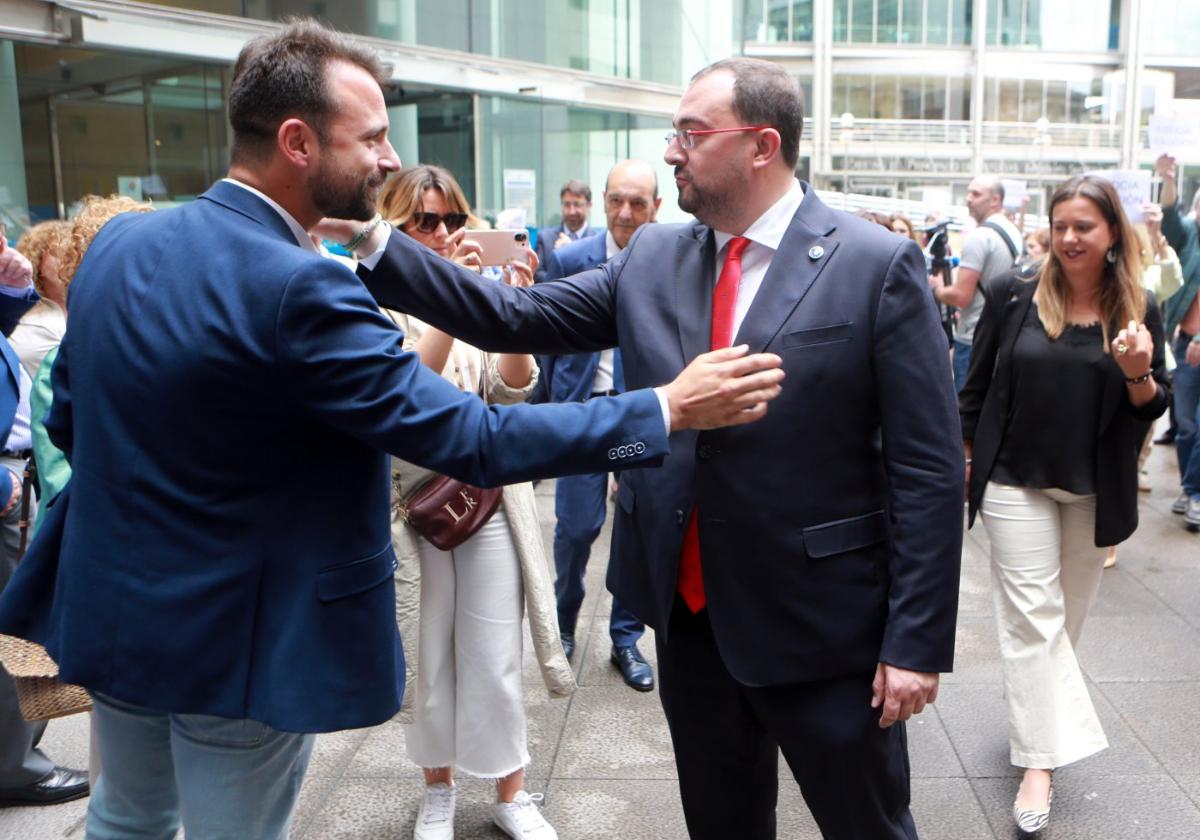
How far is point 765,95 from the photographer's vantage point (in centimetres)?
251

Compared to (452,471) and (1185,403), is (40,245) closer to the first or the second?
(452,471)

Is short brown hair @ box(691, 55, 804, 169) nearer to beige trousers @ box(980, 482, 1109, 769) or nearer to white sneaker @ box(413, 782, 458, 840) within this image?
beige trousers @ box(980, 482, 1109, 769)

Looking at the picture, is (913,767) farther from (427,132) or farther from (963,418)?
(427,132)

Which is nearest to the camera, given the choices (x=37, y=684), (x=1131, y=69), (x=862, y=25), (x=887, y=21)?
(x=37, y=684)

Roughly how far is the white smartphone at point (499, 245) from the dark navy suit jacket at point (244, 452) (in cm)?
141

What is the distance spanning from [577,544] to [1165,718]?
2500 millimetres

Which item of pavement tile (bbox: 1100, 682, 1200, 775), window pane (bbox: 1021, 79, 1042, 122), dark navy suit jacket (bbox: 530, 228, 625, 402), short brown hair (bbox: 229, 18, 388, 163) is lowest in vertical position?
pavement tile (bbox: 1100, 682, 1200, 775)

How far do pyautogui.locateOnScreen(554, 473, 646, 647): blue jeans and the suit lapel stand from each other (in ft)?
8.01

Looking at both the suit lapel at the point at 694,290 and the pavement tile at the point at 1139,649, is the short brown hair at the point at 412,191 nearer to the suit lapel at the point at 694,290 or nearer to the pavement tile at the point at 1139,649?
the suit lapel at the point at 694,290

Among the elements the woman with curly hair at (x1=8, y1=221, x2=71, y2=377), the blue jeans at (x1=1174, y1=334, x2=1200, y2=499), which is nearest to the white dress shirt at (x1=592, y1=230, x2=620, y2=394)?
the woman with curly hair at (x1=8, y1=221, x2=71, y2=377)

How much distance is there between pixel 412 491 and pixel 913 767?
6.93 feet

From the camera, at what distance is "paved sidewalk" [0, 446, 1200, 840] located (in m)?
3.69

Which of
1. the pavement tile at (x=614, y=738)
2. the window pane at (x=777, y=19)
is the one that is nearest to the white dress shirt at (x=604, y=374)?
the pavement tile at (x=614, y=738)

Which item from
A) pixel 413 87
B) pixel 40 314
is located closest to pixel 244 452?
pixel 40 314
